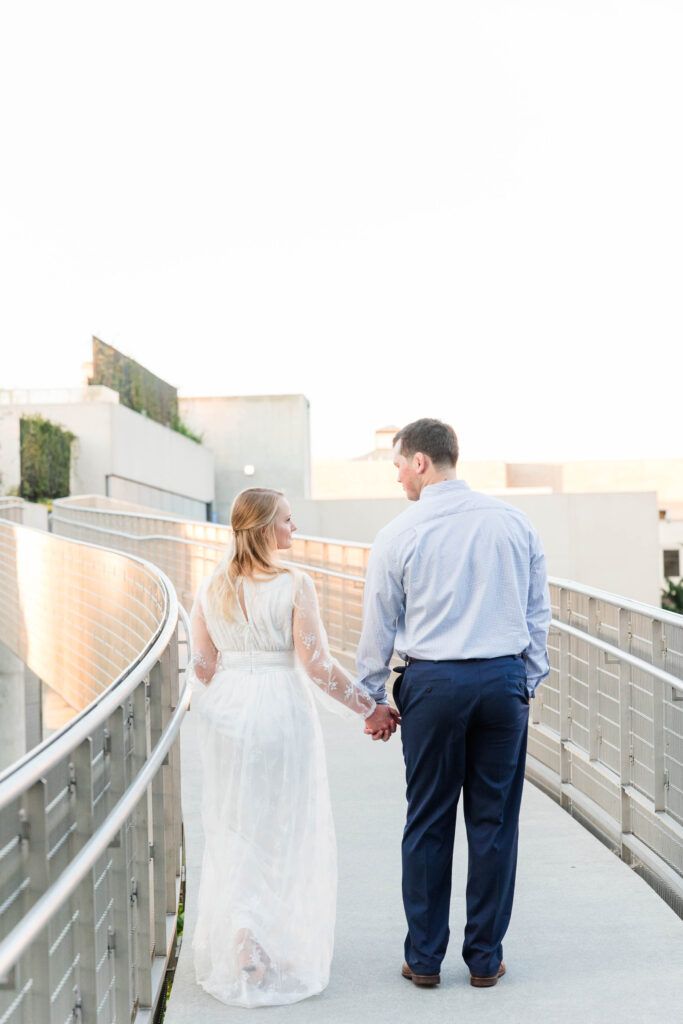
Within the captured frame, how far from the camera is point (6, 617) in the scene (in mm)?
15609

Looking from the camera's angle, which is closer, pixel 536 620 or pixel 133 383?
pixel 536 620

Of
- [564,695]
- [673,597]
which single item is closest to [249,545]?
[564,695]

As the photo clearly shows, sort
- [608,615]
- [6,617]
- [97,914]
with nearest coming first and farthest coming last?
1. [97,914]
2. [608,615]
3. [6,617]

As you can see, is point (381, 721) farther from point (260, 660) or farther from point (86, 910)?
point (86, 910)

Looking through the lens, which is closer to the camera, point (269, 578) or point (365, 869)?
point (269, 578)

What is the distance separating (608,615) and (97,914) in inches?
122

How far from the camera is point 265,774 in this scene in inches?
148

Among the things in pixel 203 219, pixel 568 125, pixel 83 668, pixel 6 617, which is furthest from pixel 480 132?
pixel 83 668

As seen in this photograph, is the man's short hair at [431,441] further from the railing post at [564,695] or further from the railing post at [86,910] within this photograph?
the railing post at [564,695]

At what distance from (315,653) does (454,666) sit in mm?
496

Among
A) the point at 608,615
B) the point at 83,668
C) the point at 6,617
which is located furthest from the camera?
the point at 6,617

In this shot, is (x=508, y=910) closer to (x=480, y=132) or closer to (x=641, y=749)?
(x=641, y=749)

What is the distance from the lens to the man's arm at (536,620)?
12.1 feet

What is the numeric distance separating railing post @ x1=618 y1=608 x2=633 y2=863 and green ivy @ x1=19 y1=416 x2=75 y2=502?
79.3 feet
